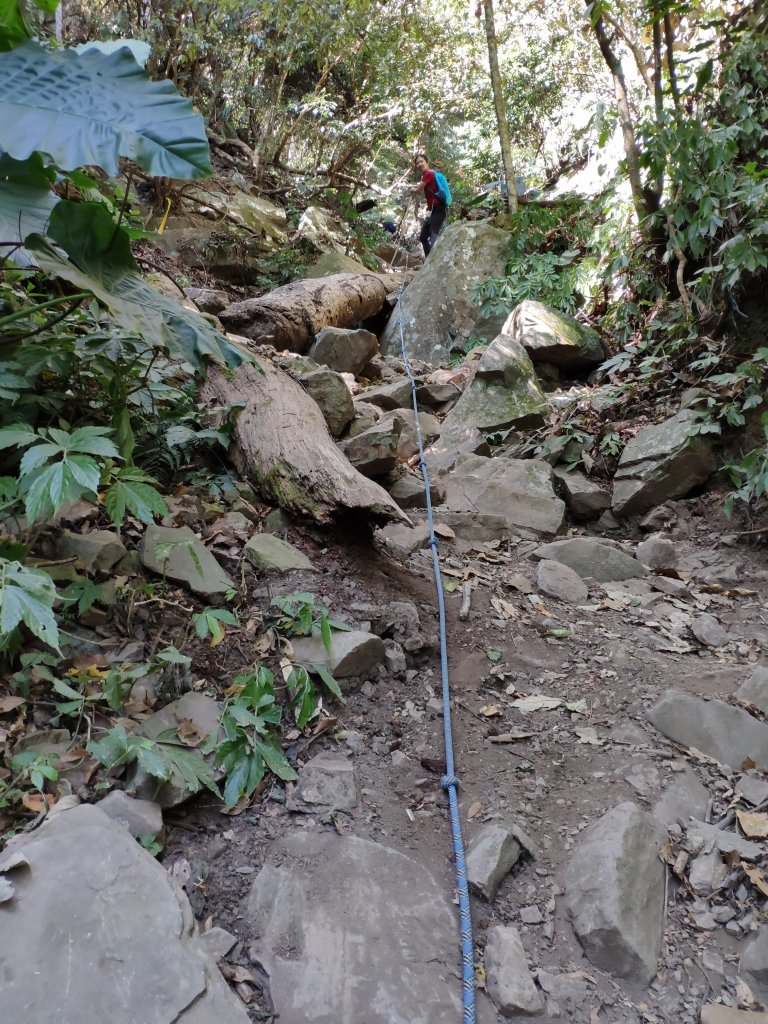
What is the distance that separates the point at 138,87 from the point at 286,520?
65.3 inches

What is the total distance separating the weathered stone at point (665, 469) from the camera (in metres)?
3.89

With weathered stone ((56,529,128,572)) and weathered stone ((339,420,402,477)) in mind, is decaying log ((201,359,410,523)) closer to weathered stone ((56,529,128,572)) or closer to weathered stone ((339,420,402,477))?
weathered stone ((339,420,402,477))

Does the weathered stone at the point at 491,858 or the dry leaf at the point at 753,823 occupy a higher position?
the dry leaf at the point at 753,823

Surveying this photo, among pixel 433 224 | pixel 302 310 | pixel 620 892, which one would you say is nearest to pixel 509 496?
pixel 620 892

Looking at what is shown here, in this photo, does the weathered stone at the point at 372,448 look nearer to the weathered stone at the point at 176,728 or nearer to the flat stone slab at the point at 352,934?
the weathered stone at the point at 176,728

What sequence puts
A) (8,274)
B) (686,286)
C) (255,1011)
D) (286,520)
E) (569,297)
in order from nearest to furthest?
(255,1011)
(8,274)
(286,520)
(686,286)
(569,297)

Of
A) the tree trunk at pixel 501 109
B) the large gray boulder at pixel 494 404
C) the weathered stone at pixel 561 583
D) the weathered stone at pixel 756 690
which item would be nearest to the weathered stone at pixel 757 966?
the weathered stone at pixel 756 690

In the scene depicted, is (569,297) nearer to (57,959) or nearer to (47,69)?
(47,69)

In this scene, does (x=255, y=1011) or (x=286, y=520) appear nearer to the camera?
(x=255, y=1011)

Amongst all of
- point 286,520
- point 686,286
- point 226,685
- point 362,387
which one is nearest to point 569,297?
point 686,286

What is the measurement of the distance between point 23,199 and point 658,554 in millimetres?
3215

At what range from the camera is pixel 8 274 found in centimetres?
262

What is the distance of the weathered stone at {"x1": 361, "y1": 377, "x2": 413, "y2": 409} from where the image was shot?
5.38 m

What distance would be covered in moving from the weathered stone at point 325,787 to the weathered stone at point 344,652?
32 centimetres
